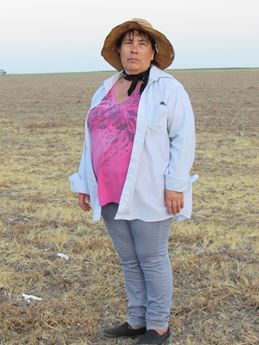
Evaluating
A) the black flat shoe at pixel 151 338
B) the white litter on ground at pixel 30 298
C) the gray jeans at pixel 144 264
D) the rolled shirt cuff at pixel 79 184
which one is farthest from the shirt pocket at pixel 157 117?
the white litter on ground at pixel 30 298

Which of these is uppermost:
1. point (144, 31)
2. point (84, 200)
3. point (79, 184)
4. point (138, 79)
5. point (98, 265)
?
point (144, 31)

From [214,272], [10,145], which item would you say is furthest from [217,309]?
[10,145]

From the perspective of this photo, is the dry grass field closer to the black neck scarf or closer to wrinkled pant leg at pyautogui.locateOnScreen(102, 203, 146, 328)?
wrinkled pant leg at pyautogui.locateOnScreen(102, 203, 146, 328)

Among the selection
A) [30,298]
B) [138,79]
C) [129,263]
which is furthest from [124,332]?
[138,79]

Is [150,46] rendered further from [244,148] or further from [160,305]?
[244,148]

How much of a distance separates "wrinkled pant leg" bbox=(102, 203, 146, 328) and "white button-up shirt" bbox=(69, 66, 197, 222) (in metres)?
0.15

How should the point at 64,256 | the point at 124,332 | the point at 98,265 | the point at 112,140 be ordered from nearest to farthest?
the point at 112,140, the point at 124,332, the point at 98,265, the point at 64,256

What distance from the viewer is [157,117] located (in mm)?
2736

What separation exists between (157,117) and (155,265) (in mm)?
845

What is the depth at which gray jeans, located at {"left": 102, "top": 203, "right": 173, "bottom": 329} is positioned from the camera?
116 inches

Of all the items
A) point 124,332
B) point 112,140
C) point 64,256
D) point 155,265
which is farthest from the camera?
point 64,256

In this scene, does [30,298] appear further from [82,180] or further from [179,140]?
[179,140]

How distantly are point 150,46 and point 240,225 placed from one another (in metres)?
3.20

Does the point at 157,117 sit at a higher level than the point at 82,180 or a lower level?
higher
